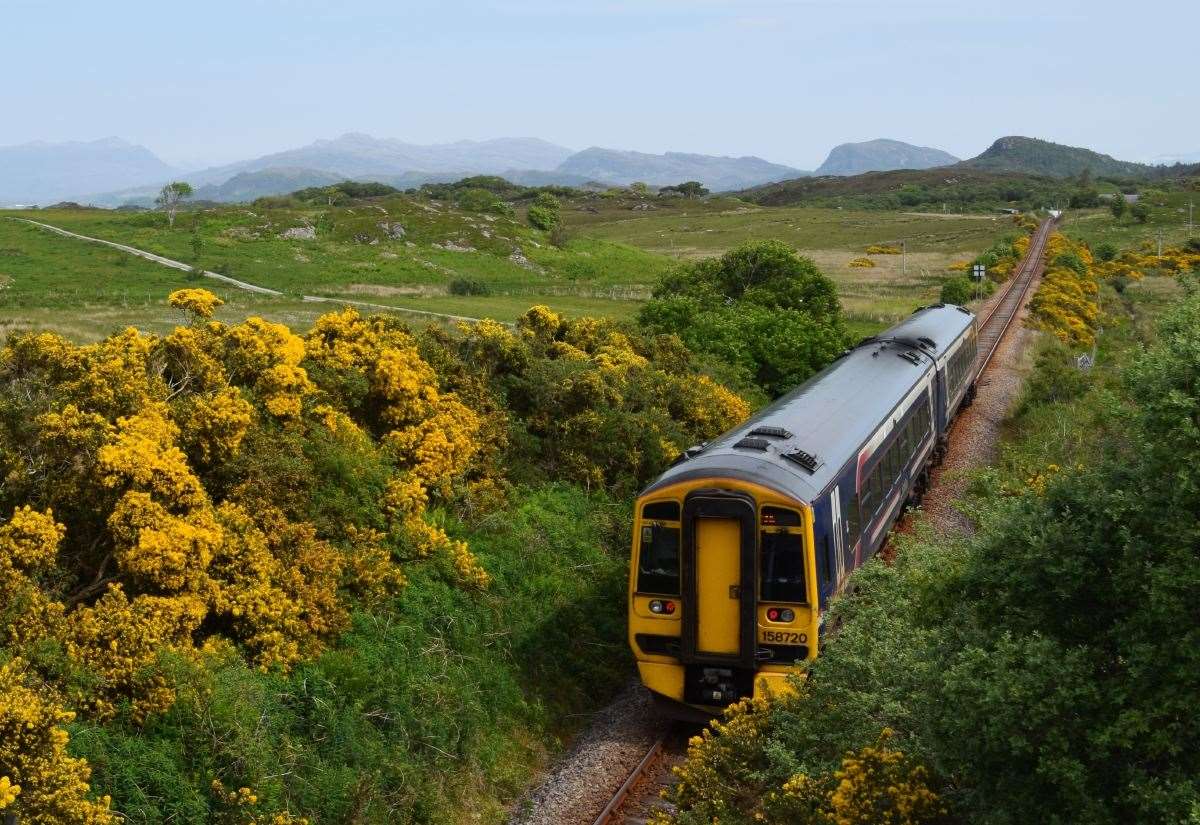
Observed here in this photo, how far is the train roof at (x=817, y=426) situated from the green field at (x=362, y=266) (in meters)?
19.4

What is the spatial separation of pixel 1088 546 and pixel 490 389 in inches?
551

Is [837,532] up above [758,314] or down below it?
below

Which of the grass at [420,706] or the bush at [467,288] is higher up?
the bush at [467,288]

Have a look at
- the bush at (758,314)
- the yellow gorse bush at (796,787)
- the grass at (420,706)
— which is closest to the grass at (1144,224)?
the bush at (758,314)

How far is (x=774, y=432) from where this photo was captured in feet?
45.5

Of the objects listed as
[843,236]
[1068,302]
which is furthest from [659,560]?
[843,236]

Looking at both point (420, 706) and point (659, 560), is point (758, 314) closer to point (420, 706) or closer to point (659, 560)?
point (659, 560)

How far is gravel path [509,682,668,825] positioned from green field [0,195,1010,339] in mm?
19436

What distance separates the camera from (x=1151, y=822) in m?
6.67

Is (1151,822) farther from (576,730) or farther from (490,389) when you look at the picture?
(490,389)

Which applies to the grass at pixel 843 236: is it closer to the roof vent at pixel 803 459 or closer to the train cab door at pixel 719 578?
the roof vent at pixel 803 459

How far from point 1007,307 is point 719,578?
4810cm

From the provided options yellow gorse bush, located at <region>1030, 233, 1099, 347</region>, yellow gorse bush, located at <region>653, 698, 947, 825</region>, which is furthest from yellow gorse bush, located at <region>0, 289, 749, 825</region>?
yellow gorse bush, located at <region>1030, 233, 1099, 347</region>

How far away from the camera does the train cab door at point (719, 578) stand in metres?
12.2
